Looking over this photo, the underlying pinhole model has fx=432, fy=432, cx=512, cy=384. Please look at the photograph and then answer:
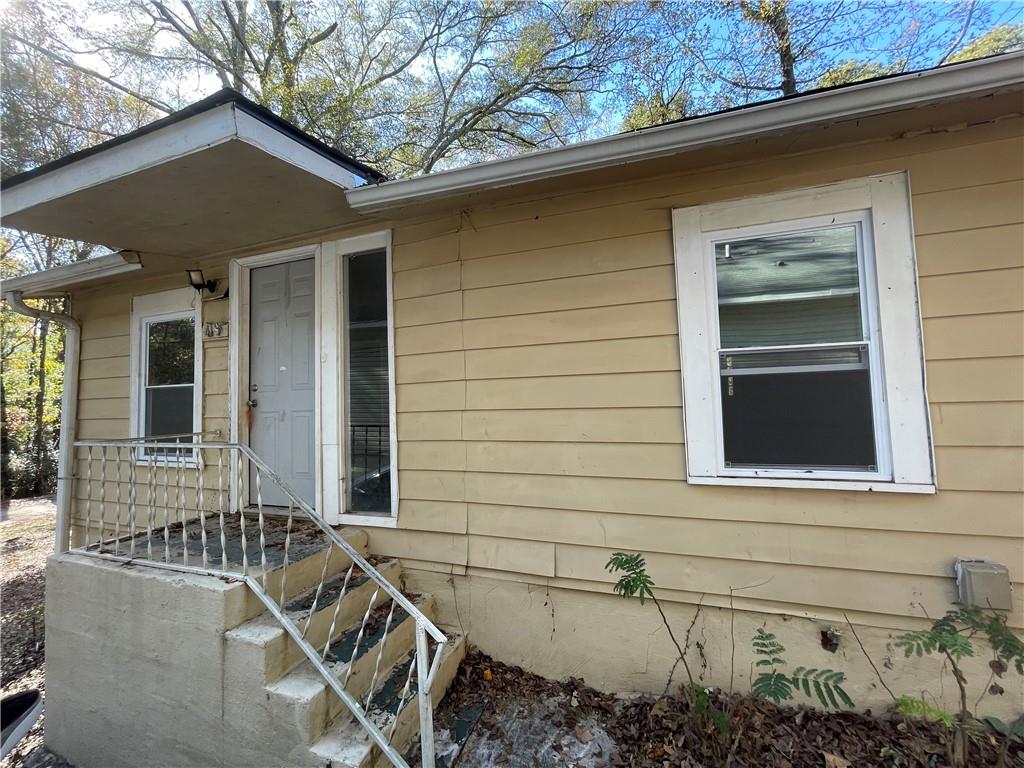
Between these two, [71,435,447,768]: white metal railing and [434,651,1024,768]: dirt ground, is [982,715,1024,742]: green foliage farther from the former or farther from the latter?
[71,435,447,768]: white metal railing

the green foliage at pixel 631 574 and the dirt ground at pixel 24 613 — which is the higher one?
the green foliage at pixel 631 574

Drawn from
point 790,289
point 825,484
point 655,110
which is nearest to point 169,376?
point 790,289

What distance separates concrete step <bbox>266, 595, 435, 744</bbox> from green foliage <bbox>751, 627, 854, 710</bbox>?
5.57 ft

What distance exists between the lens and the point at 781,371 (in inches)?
87.4

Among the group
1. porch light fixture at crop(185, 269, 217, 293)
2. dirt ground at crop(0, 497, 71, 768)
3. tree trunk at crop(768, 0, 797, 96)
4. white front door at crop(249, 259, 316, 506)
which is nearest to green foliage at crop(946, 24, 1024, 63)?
tree trunk at crop(768, 0, 797, 96)

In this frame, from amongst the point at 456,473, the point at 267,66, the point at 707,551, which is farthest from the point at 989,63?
the point at 267,66

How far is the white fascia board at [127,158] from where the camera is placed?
2059mm

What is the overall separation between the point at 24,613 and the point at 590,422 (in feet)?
19.5

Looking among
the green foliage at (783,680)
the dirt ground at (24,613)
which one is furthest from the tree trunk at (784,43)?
the dirt ground at (24,613)

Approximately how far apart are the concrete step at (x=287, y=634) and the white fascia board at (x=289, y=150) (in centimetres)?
227

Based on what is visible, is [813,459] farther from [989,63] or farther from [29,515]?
[29,515]

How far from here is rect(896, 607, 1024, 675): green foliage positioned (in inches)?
66.9

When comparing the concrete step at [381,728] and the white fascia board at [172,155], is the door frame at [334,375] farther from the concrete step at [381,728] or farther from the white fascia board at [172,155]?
the concrete step at [381,728]

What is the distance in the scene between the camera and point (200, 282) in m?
3.67
